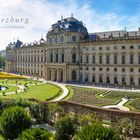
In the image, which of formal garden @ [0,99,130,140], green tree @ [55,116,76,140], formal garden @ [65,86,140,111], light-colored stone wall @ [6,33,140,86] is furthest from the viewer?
light-colored stone wall @ [6,33,140,86]

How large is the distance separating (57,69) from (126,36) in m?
26.1

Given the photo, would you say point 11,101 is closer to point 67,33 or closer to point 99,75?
point 99,75

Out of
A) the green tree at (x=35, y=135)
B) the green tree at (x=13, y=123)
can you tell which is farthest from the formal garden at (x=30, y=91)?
the green tree at (x=35, y=135)

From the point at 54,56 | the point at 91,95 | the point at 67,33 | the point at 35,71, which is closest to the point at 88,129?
the point at 91,95

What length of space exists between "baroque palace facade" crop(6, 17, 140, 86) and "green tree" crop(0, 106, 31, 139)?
49555 mm

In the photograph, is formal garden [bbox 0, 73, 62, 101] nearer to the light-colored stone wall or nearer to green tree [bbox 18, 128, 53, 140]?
the light-colored stone wall

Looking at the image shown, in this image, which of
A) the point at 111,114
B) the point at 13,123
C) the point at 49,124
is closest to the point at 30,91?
the point at 49,124

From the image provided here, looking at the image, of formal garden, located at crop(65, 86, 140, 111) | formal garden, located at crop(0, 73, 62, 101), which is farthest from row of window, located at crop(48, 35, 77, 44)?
formal garden, located at crop(65, 86, 140, 111)

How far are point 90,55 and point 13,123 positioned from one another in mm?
57485

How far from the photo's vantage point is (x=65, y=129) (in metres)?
19.7

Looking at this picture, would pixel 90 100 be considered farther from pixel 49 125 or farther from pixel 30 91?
pixel 49 125

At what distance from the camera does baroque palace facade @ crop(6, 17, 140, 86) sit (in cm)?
6719

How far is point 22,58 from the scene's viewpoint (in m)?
119

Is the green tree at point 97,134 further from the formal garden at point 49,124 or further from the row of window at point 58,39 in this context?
the row of window at point 58,39
